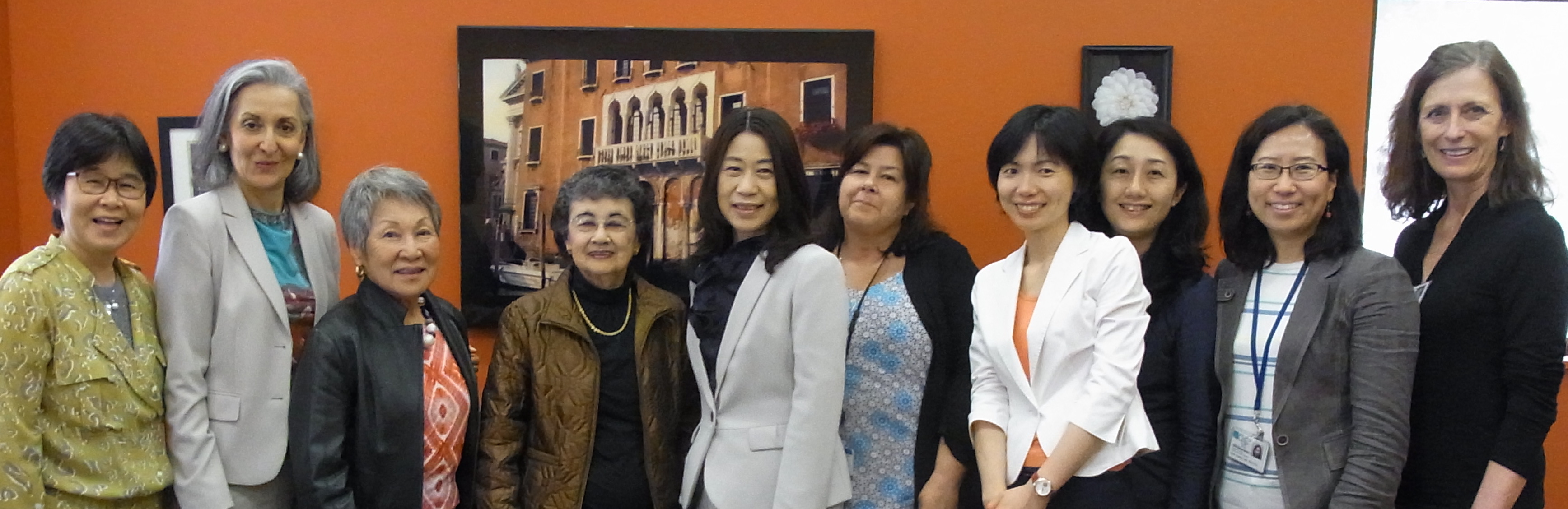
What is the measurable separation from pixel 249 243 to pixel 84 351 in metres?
0.34

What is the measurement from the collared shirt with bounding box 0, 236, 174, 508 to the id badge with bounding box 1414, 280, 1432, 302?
2.60 meters

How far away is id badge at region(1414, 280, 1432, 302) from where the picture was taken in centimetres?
175

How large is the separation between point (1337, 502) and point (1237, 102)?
5.82 ft

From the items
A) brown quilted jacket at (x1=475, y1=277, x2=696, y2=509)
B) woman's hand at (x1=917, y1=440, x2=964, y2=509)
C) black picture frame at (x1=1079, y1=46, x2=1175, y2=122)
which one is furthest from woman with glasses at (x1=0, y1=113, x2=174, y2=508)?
black picture frame at (x1=1079, y1=46, x2=1175, y2=122)

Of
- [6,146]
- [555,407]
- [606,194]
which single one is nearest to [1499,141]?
[606,194]

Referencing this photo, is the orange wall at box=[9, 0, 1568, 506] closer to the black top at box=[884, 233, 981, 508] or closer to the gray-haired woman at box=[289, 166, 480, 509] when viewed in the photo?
the black top at box=[884, 233, 981, 508]

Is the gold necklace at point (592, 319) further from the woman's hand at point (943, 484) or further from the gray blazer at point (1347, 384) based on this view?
the gray blazer at point (1347, 384)

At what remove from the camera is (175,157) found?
2.91 metres

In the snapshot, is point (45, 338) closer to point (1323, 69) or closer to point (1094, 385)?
point (1094, 385)

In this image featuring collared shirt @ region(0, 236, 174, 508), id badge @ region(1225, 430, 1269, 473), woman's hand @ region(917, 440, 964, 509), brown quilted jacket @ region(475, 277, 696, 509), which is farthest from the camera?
woman's hand @ region(917, 440, 964, 509)

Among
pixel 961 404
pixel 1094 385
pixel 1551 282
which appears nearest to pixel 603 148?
pixel 961 404

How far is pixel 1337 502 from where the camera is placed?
5.21 ft

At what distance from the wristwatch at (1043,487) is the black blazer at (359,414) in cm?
125

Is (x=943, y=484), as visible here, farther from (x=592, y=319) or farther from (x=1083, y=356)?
(x=592, y=319)
